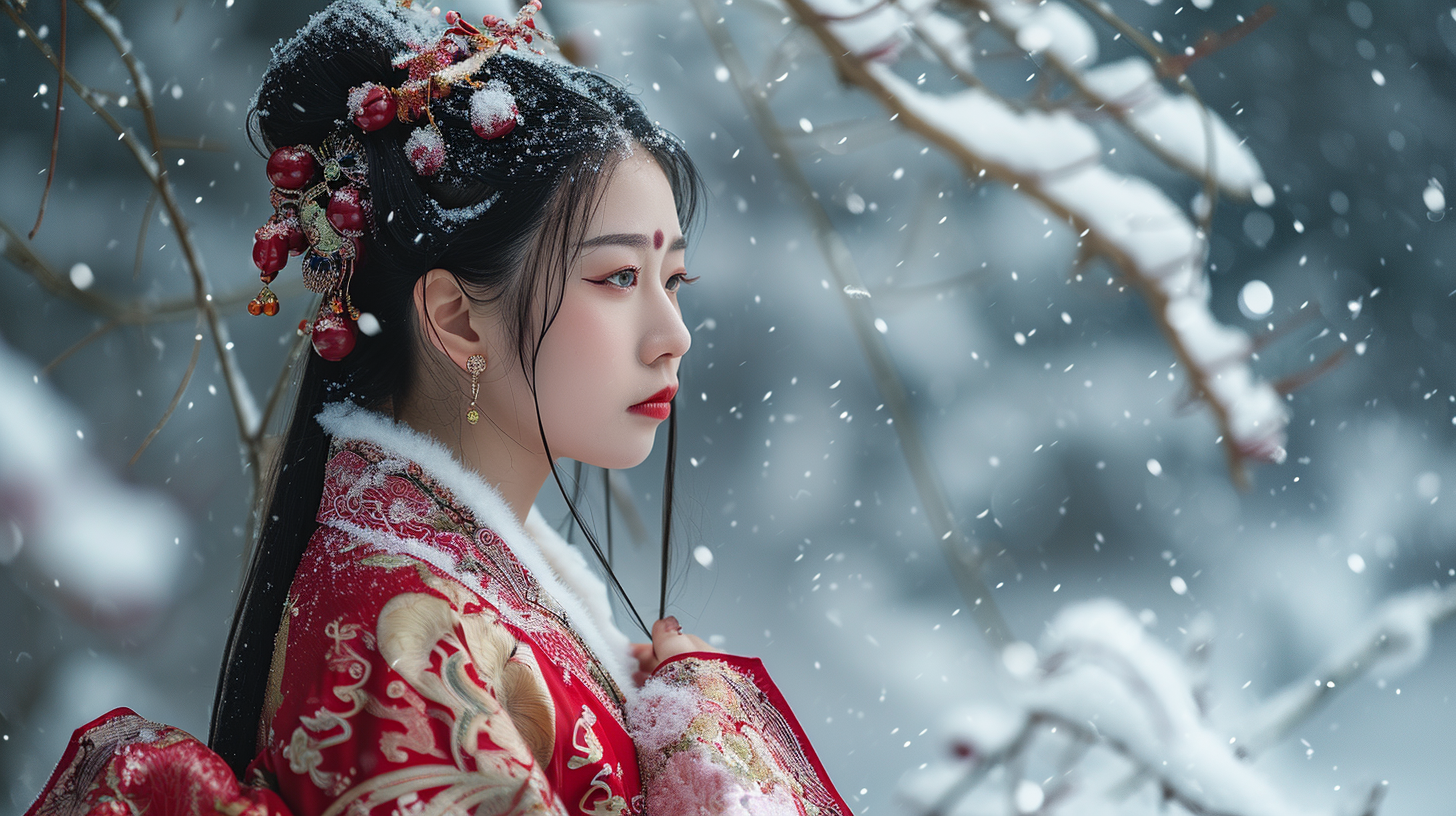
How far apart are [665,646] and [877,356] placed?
0.49m

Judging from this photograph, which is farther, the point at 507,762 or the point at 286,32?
the point at 286,32

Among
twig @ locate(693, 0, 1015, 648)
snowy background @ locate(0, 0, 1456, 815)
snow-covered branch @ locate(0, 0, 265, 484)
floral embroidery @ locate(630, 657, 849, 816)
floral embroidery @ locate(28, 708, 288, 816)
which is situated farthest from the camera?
snowy background @ locate(0, 0, 1456, 815)

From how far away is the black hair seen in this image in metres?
0.78

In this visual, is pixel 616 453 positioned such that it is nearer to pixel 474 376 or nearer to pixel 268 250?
pixel 474 376

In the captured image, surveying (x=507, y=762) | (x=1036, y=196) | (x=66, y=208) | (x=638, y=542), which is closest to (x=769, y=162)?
(x=1036, y=196)

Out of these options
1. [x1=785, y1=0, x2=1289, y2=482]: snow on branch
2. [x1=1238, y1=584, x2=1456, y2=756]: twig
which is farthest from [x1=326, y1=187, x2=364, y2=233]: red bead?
[x1=1238, y1=584, x2=1456, y2=756]: twig

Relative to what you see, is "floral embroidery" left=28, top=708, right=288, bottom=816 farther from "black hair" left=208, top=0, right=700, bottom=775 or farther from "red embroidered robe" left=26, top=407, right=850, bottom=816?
"black hair" left=208, top=0, right=700, bottom=775

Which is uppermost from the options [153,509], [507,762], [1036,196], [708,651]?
[1036,196]

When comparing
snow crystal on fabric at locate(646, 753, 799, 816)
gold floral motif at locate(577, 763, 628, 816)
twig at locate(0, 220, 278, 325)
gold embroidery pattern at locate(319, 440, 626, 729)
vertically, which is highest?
twig at locate(0, 220, 278, 325)

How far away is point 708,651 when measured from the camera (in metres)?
0.89

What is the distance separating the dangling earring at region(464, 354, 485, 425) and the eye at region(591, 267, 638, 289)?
0.11 meters

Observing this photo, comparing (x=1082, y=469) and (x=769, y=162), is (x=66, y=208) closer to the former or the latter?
(x=769, y=162)

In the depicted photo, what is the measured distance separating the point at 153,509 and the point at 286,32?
56cm

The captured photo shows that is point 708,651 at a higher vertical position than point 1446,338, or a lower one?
lower
